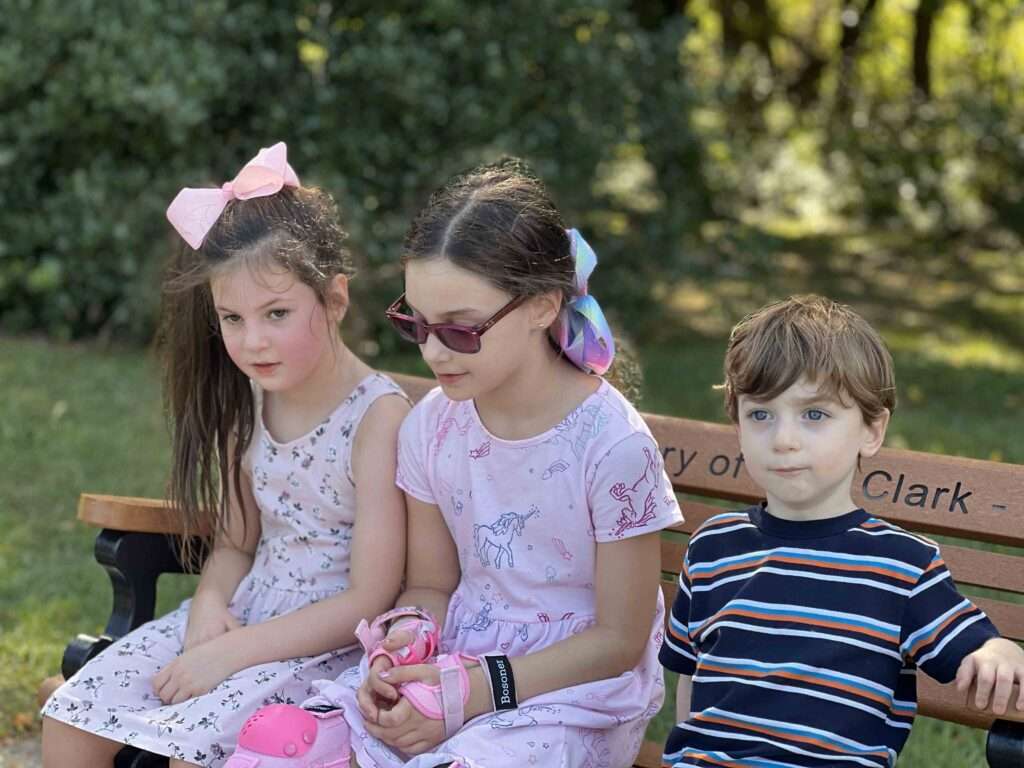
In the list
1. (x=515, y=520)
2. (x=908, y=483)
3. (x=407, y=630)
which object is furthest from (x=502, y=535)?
(x=908, y=483)

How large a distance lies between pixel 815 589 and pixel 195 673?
4.25ft

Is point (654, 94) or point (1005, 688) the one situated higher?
point (654, 94)

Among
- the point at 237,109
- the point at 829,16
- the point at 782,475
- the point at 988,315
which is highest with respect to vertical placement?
the point at 829,16

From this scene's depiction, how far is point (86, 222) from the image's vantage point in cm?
709

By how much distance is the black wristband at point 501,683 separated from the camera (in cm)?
261

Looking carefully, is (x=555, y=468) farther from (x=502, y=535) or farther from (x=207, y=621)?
(x=207, y=621)

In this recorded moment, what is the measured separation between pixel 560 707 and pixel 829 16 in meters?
10.2

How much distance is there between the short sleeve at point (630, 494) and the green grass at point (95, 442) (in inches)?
57.3

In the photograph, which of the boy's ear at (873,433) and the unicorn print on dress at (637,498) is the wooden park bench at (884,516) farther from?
the boy's ear at (873,433)

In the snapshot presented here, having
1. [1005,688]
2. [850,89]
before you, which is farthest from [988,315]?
[1005,688]

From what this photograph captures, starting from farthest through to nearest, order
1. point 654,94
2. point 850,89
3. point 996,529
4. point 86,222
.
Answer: point 850,89 → point 654,94 → point 86,222 → point 996,529

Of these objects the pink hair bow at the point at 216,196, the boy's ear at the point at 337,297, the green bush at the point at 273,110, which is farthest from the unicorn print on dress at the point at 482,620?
the green bush at the point at 273,110

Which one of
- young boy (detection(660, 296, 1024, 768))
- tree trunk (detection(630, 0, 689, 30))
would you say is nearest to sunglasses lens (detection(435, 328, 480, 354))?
young boy (detection(660, 296, 1024, 768))

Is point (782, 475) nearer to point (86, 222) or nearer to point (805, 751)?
point (805, 751)
